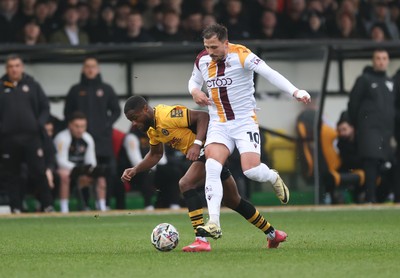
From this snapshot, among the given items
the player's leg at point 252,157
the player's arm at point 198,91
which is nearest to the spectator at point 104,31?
the player's arm at point 198,91

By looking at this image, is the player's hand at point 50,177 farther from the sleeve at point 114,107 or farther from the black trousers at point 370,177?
the black trousers at point 370,177

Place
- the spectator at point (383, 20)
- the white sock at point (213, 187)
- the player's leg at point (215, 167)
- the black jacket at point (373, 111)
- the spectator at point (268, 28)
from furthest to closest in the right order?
the spectator at point (383, 20) < the spectator at point (268, 28) < the black jacket at point (373, 111) < the white sock at point (213, 187) < the player's leg at point (215, 167)

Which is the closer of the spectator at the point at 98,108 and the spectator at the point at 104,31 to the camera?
the spectator at the point at 98,108

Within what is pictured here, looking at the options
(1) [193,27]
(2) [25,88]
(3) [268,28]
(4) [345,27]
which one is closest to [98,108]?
(2) [25,88]

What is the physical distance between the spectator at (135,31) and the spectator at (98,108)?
118 centimetres

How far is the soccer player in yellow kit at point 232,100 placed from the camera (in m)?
10.7

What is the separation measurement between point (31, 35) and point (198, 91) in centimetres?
→ 849

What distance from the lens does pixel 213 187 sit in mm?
10539

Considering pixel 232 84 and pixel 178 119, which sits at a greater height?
pixel 232 84

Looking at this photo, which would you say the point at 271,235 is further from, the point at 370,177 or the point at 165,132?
the point at 370,177

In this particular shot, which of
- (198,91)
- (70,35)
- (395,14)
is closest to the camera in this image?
(198,91)

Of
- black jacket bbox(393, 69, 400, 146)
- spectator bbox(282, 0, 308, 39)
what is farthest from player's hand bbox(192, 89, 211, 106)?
spectator bbox(282, 0, 308, 39)

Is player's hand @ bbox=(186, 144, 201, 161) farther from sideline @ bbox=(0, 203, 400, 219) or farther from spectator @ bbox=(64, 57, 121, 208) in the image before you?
spectator @ bbox=(64, 57, 121, 208)

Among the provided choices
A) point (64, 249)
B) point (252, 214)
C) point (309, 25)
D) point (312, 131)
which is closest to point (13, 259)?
point (64, 249)
